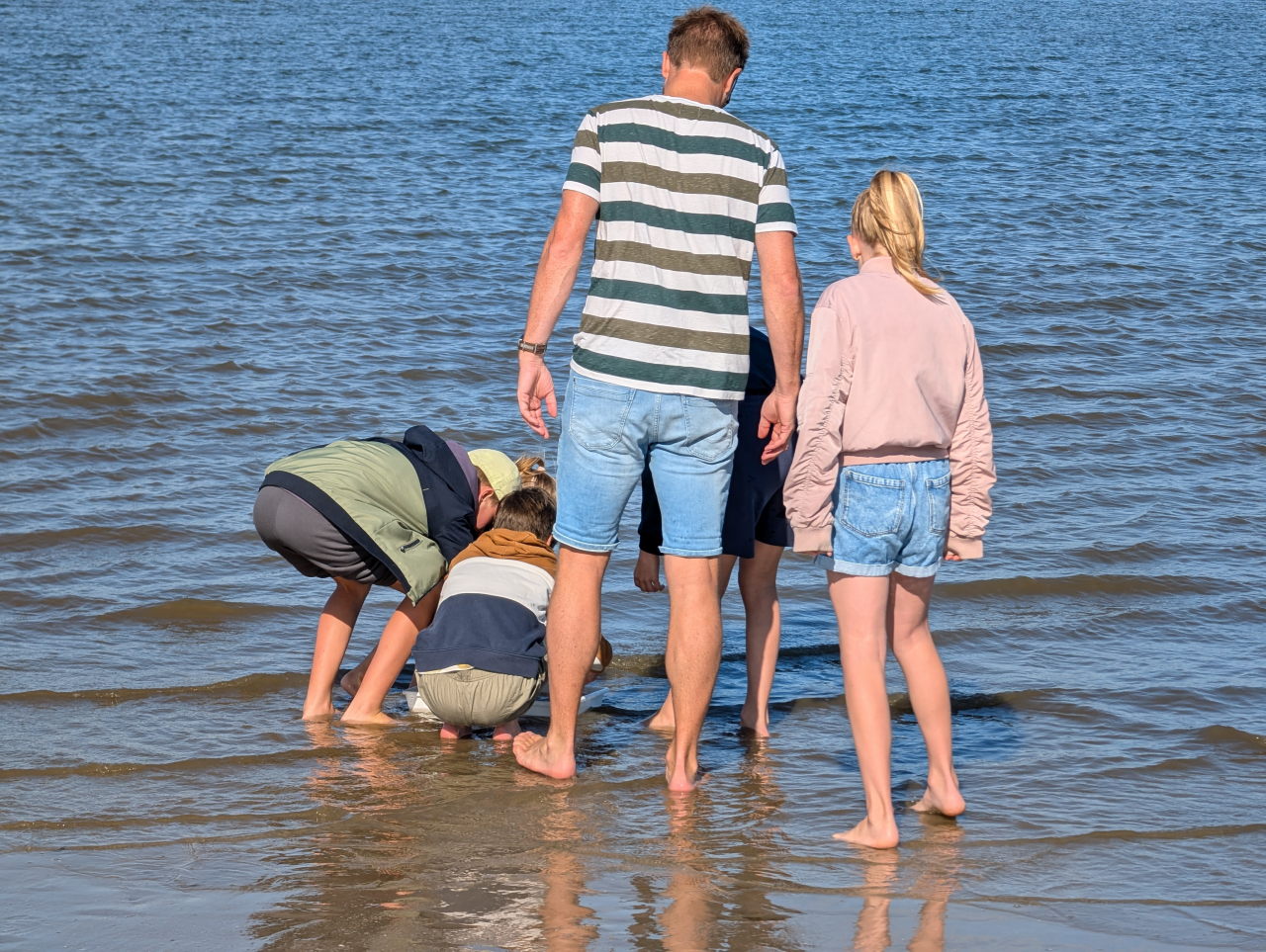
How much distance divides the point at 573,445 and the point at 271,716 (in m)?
1.72

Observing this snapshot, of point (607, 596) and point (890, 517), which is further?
point (607, 596)

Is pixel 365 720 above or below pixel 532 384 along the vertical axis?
below

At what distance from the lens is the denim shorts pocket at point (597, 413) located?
402 cm

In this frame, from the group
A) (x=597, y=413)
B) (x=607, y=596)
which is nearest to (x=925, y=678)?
(x=597, y=413)

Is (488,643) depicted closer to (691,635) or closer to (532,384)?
(691,635)

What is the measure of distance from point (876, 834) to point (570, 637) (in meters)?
1.02

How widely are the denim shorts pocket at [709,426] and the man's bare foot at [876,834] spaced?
108 cm

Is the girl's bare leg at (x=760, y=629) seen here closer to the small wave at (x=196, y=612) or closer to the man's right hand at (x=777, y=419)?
the man's right hand at (x=777, y=419)

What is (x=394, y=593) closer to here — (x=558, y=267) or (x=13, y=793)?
(x=13, y=793)

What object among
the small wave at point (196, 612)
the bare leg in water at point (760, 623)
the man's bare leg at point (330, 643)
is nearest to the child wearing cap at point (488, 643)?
the man's bare leg at point (330, 643)

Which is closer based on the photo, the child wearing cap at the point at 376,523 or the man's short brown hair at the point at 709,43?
the man's short brown hair at the point at 709,43

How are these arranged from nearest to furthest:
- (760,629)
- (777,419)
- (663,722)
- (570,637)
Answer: (777,419) → (570,637) → (760,629) → (663,722)

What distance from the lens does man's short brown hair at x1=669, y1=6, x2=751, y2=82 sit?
408cm

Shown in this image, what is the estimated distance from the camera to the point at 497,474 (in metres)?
5.01
